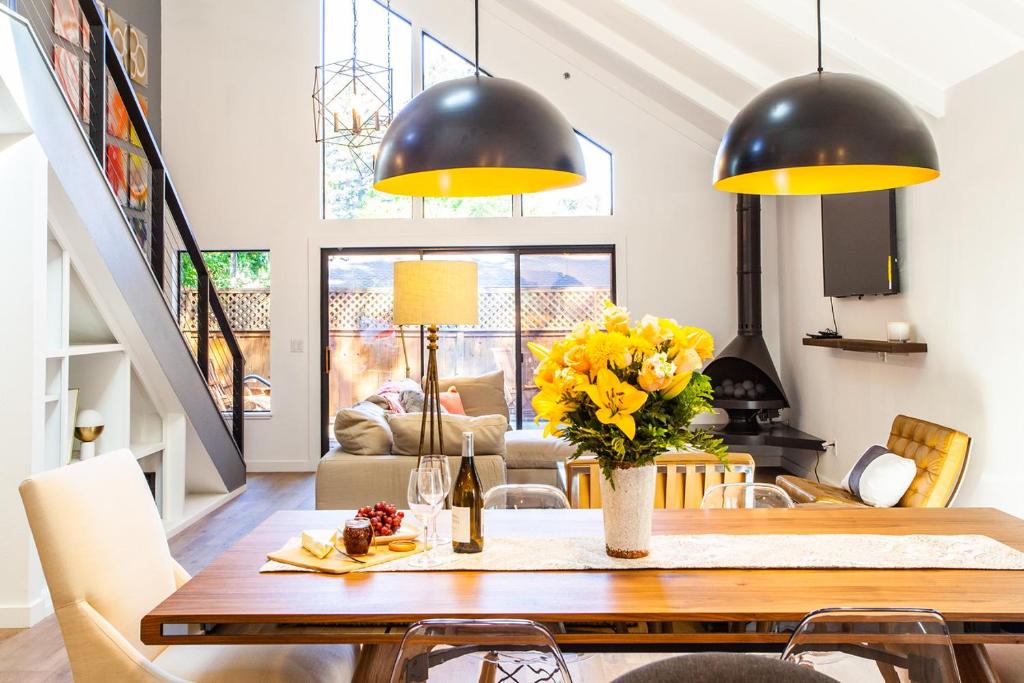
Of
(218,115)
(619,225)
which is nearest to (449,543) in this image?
(619,225)

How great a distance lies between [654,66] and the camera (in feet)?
20.7

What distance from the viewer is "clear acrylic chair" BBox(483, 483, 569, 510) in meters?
2.47

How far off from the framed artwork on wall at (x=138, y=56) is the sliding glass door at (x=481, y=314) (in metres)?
2.18

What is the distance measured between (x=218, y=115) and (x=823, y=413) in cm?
576

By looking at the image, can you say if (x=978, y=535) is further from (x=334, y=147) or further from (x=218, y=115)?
(x=218, y=115)

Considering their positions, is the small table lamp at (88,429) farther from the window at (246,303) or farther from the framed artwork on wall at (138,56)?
→ the framed artwork on wall at (138,56)

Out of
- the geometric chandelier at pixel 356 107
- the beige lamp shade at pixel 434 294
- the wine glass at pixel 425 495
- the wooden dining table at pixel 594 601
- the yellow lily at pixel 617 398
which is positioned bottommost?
→ the wooden dining table at pixel 594 601

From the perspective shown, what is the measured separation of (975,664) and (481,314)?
239 inches

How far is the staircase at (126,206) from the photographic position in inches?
134

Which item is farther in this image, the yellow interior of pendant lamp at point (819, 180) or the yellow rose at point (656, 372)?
the yellow interior of pendant lamp at point (819, 180)

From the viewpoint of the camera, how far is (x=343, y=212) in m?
7.43

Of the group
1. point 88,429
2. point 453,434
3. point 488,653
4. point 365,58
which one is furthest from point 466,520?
point 365,58

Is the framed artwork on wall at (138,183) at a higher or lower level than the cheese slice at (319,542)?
higher

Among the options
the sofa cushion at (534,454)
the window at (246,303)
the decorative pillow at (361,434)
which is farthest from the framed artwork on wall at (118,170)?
the sofa cushion at (534,454)
